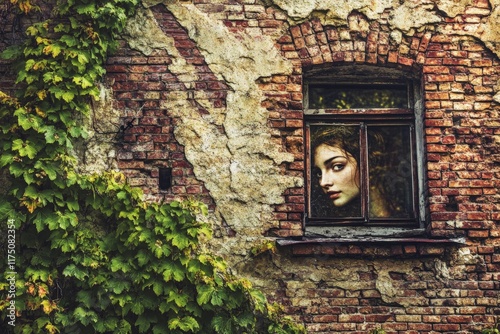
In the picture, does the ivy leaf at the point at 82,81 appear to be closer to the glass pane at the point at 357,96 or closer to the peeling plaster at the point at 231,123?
the peeling plaster at the point at 231,123

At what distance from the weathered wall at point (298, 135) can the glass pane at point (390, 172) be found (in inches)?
11.5

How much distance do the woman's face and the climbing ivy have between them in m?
1.15

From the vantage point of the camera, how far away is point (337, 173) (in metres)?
6.74

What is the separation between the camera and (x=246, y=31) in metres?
6.69

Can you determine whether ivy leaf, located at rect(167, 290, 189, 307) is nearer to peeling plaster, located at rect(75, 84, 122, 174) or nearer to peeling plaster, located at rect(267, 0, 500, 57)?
peeling plaster, located at rect(75, 84, 122, 174)

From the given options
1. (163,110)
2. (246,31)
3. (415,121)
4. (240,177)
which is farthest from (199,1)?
(415,121)

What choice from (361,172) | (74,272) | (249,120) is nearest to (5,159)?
(74,272)

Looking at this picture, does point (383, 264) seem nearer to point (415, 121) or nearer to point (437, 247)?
point (437, 247)

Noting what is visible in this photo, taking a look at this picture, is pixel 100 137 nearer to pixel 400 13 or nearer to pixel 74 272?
pixel 74 272

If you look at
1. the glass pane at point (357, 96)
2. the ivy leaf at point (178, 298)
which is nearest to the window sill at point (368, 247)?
the ivy leaf at point (178, 298)

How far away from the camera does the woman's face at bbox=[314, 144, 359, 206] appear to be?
6711 mm

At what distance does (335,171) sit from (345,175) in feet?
0.30

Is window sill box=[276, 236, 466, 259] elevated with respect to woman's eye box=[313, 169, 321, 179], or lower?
lower

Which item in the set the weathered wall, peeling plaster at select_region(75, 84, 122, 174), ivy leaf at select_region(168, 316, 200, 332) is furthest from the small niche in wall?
ivy leaf at select_region(168, 316, 200, 332)
